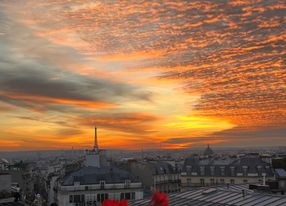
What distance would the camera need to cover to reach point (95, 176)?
203 feet

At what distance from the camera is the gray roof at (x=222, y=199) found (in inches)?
973

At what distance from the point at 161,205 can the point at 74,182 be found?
5440 centimetres

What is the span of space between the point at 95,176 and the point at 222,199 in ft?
116

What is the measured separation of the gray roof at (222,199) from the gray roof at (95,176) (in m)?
27.3

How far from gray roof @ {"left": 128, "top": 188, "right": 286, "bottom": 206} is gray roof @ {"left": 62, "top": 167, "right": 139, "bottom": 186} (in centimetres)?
2726

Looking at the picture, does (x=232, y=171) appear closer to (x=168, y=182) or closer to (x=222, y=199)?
(x=168, y=182)

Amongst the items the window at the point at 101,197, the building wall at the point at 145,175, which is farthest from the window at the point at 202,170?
the window at the point at 101,197

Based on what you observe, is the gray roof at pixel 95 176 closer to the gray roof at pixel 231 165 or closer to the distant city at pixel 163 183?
the distant city at pixel 163 183

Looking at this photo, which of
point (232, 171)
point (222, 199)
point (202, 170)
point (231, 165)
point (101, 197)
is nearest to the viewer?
point (222, 199)

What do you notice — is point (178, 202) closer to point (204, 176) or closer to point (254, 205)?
point (254, 205)

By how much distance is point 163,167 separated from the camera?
94.2m

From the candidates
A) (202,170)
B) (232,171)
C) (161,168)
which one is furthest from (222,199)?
(161,168)

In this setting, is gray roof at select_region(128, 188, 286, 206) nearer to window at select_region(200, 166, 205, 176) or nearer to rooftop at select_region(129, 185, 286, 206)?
rooftop at select_region(129, 185, 286, 206)

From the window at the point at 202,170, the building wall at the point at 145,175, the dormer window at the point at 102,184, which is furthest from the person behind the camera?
the building wall at the point at 145,175
